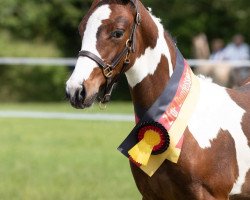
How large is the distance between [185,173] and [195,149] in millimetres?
163

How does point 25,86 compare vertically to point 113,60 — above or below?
below

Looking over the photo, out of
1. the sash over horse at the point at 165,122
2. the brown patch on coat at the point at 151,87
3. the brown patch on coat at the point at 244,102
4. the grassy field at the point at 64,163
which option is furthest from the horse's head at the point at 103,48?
the grassy field at the point at 64,163

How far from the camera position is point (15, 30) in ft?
93.2

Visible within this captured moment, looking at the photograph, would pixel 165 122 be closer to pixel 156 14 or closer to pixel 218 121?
pixel 218 121

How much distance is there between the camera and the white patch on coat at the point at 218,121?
4262mm

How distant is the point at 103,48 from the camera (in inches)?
156

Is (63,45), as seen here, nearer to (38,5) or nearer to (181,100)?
(38,5)

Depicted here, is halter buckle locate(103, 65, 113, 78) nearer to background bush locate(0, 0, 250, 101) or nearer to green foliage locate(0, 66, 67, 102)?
green foliage locate(0, 66, 67, 102)

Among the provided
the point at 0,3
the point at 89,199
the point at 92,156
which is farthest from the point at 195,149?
the point at 0,3

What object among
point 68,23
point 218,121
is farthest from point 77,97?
point 68,23

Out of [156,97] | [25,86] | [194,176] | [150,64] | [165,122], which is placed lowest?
[25,86]

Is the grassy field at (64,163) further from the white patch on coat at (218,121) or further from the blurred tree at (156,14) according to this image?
the blurred tree at (156,14)

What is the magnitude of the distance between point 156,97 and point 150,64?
8.2 inches

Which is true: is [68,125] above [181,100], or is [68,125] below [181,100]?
below
